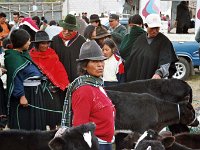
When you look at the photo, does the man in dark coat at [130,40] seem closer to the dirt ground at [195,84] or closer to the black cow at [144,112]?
the black cow at [144,112]

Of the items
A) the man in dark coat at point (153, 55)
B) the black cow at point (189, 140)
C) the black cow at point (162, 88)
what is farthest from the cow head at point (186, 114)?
the man in dark coat at point (153, 55)

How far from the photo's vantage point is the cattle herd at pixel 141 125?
3.54 m

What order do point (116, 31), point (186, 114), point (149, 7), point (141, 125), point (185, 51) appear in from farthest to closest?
point (185, 51) → point (149, 7) → point (116, 31) → point (186, 114) → point (141, 125)

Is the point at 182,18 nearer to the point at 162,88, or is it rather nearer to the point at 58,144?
the point at 162,88

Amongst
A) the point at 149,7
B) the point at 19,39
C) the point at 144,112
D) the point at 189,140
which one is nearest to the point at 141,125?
the point at 144,112

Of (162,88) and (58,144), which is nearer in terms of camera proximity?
(58,144)

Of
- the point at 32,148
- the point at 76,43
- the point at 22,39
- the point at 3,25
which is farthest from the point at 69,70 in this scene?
the point at 3,25

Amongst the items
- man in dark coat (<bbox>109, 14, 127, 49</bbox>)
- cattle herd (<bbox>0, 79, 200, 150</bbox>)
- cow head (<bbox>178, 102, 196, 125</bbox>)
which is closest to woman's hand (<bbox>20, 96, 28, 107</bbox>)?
cattle herd (<bbox>0, 79, 200, 150</bbox>)

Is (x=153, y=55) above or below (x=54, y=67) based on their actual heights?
above

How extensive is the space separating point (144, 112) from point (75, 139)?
7.53 feet

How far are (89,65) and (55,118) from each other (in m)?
2.56

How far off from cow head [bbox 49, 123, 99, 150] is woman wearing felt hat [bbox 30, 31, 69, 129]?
2.82 metres

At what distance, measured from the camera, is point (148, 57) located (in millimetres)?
6832

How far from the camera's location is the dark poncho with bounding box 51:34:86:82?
22.0 ft
